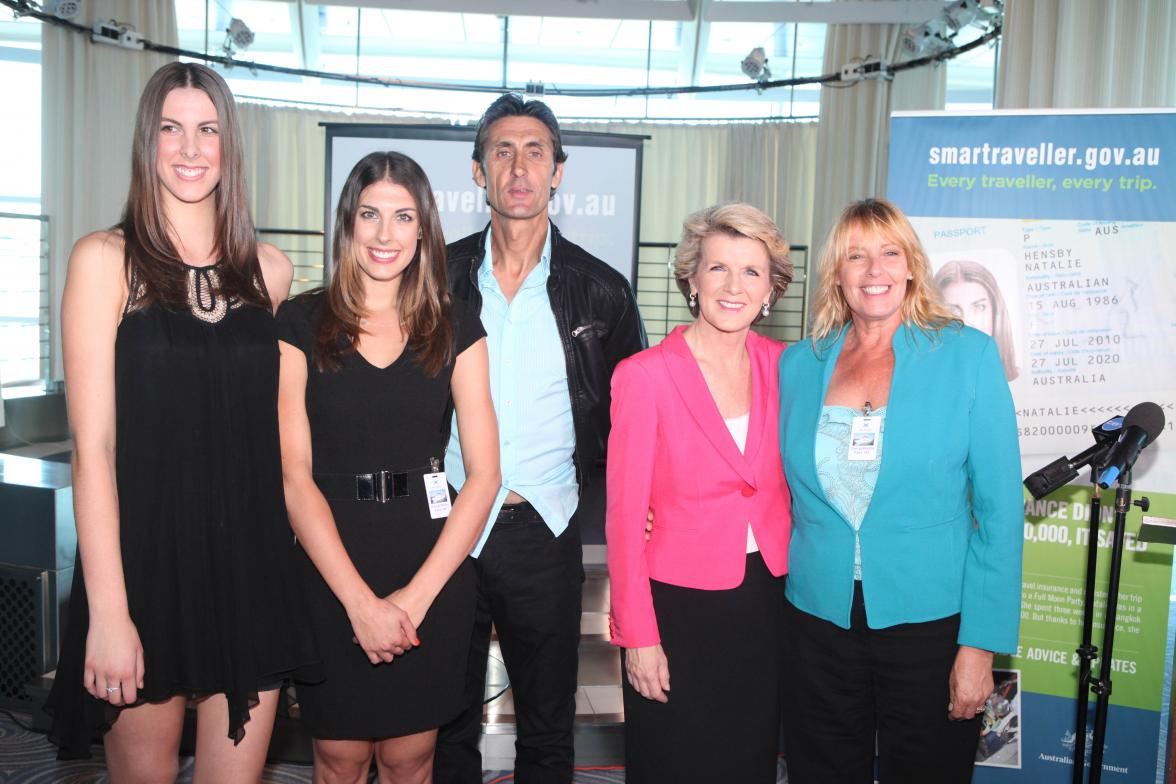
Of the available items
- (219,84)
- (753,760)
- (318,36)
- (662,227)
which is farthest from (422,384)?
(318,36)

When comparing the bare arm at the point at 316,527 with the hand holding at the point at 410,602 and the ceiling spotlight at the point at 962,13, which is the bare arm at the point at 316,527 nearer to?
the hand holding at the point at 410,602

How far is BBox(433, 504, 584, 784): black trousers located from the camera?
232 centimetres

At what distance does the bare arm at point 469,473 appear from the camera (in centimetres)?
196

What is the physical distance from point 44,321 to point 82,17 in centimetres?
264

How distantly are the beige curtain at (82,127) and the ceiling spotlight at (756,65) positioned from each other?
535cm

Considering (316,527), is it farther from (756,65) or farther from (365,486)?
(756,65)

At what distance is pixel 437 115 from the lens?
1005 centimetres

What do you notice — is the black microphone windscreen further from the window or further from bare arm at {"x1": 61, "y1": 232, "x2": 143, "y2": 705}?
the window

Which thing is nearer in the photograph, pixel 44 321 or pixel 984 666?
pixel 984 666

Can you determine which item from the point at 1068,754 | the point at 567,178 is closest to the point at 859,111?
the point at 567,178

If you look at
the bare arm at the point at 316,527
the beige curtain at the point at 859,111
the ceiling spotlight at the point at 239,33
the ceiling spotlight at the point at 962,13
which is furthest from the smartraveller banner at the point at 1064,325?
the ceiling spotlight at the point at 239,33

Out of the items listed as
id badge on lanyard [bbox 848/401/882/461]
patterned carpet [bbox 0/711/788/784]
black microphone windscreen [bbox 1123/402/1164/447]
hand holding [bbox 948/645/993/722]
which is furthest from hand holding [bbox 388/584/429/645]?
black microphone windscreen [bbox 1123/402/1164/447]

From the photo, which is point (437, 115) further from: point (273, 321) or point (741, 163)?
point (273, 321)

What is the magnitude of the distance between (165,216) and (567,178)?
501cm
